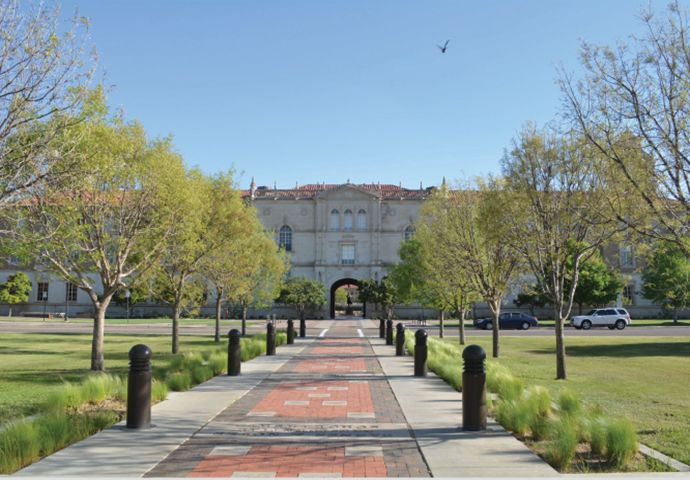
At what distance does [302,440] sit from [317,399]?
3.72 metres

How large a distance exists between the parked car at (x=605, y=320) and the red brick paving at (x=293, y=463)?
47.7 meters

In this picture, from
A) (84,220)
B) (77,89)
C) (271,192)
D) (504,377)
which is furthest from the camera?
(271,192)

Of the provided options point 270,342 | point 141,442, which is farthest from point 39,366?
point 141,442

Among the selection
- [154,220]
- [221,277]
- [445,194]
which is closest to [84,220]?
[154,220]

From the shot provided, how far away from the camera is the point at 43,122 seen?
1035cm

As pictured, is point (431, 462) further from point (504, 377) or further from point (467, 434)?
point (504, 377)

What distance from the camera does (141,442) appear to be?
7.77 m

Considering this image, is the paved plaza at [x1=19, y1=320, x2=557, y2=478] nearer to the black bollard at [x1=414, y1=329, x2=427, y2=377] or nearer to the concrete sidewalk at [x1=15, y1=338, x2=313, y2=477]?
the concrete sidewalk at [x1=15, y1=338, x2=313, y2=477]

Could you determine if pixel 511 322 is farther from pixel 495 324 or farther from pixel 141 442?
pixel 141 442

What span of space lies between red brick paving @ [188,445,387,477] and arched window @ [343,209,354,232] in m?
74.2

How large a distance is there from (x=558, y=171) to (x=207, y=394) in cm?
1030

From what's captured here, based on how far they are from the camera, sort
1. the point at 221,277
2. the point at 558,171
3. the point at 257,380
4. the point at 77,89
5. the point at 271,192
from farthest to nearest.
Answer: the point at 271,192, the point at 221,277, the point at 558,171, the point at 257,380, the point at 77,89

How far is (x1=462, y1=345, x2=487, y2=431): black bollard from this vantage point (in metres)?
8.70

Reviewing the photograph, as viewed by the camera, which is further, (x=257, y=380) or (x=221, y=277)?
(x=221, y=277)
